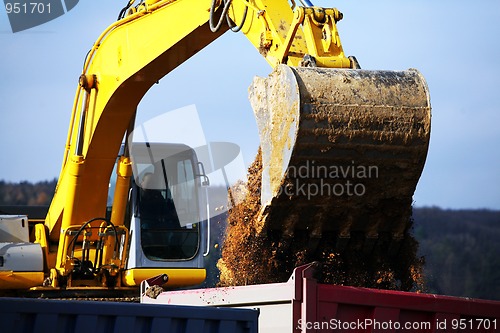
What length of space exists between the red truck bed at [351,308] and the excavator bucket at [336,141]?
0.65m

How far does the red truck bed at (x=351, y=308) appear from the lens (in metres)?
5.21

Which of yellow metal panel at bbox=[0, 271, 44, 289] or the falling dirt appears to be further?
yellow metal panel at bbox=[0, 271, 44, 289]

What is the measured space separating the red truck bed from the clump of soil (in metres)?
0.58

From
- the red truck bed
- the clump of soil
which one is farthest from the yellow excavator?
the red truck bed

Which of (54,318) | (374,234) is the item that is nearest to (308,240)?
(374,234)

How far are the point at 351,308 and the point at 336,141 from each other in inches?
38.7

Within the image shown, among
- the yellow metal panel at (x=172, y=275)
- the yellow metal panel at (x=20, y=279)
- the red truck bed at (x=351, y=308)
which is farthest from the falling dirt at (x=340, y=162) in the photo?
the yellow metal panel at (x=20, y=279)

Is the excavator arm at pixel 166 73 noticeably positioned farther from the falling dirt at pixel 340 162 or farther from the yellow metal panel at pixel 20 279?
the yellow metal panel at pixel 20 279

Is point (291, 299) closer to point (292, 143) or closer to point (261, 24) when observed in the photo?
point (292, 143)

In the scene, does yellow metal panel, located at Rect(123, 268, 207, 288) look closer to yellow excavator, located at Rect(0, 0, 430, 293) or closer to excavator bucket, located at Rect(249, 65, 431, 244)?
yellow excavator, located at Rect(0, 0, 430, 293)

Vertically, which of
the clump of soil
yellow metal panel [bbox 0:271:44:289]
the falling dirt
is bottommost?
yellow metal panel [bbox 0:271:44:289]

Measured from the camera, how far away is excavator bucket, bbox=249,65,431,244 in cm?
567

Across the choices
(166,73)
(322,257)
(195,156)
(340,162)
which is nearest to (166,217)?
(195,156)

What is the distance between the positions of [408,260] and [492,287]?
740 centimetres
